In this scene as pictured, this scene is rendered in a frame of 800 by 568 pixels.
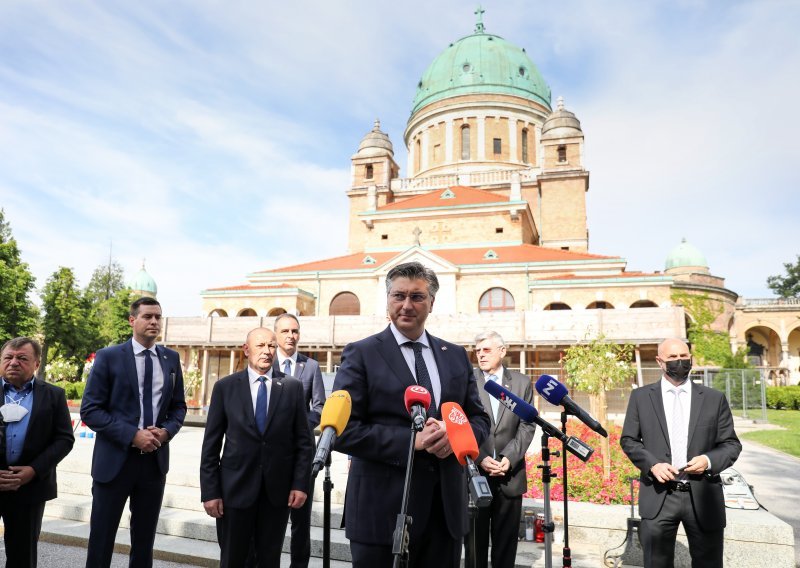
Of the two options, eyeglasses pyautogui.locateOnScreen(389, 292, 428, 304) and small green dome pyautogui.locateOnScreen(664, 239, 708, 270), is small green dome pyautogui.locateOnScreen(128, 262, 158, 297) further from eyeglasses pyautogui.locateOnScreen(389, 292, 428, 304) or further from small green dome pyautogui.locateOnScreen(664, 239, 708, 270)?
eyeglasses pyautogui.locateOnScreen(389, 292, 428, 304)

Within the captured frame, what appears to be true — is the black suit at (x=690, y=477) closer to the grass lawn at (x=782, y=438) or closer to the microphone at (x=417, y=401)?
the microphone at (x=417, y=401)

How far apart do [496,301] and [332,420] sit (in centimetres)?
2944

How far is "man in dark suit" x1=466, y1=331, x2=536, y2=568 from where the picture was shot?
4.29 meters

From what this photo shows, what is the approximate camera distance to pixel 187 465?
8.73m

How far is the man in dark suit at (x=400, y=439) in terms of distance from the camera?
260 cm

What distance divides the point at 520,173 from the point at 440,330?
20.2 m

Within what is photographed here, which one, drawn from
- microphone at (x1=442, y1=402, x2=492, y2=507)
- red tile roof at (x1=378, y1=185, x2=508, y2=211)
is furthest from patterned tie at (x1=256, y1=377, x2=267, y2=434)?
red tile roof at (x1=378, y1=185, x2=508, y2=211)

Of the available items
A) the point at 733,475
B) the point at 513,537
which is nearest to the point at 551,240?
the point at 733,475

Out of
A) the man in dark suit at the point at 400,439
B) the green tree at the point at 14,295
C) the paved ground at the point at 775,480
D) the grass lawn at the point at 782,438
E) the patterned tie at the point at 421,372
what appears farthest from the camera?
the green tree at the point at 14,295

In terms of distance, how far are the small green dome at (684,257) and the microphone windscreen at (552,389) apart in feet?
169

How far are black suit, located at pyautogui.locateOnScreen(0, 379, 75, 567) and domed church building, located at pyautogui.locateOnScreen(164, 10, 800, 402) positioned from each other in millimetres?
22701

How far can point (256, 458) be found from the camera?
155 inches

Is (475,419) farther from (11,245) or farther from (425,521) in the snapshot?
(11,245)

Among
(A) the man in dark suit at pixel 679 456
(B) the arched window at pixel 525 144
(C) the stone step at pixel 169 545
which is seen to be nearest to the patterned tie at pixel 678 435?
(A) the man in dark suit at pixel 679 456
